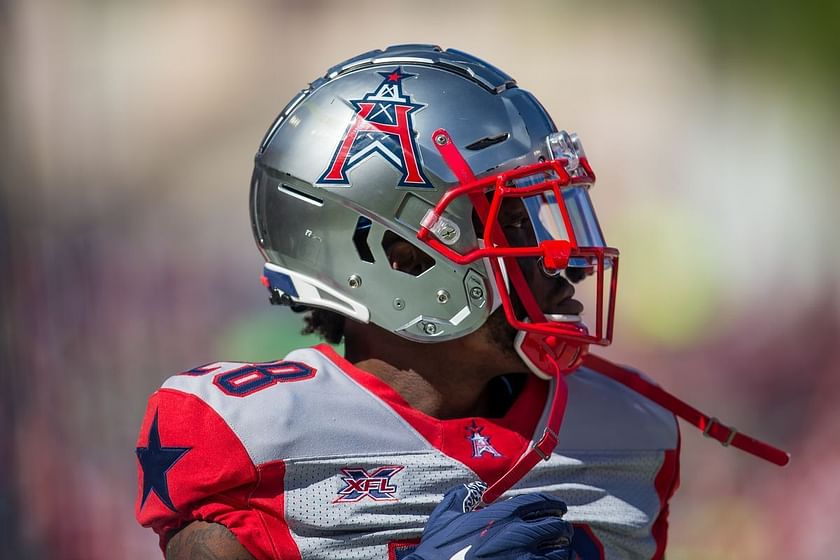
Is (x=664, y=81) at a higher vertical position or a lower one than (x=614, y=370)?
higher

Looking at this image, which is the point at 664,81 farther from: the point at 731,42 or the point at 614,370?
the point at 614,370

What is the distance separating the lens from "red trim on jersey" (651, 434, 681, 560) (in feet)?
6.00

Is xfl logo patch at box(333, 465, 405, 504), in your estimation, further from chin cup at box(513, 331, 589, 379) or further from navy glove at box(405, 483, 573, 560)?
chin cup at box(513, 331, 589, 379)

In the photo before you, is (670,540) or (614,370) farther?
(670,540)

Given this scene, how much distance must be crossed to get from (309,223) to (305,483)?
41 centimetres

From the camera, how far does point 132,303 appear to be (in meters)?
3.38

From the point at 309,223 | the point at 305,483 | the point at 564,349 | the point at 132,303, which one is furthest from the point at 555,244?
the point at 132,303

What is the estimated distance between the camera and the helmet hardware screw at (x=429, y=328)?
5.41 feet

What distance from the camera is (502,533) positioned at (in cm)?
139

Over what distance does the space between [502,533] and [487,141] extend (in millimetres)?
619

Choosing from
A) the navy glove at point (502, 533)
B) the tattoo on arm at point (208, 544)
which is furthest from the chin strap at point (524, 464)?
the tattoo on arm at point (208, 544)

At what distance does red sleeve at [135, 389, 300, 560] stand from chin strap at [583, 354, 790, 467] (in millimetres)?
646

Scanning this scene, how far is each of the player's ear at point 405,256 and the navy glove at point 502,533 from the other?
39cm

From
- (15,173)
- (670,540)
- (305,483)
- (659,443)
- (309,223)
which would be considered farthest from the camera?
(670,540)
